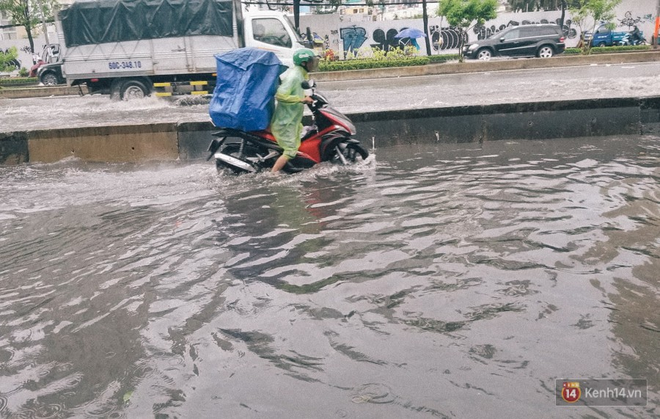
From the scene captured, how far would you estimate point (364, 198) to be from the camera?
612 cm

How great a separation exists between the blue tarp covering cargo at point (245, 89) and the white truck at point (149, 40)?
34.5 ft

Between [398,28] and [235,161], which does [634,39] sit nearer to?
[398,28]

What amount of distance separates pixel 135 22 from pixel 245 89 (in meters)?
12.0

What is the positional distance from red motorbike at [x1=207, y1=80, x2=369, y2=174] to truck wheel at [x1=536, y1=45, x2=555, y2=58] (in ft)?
74.5

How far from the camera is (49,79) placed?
26.9 meters

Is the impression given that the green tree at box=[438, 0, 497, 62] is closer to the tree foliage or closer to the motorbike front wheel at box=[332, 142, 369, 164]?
the tree foliage

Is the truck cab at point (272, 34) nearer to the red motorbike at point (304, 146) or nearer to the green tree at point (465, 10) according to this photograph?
the red motorbike at point (304, 146)

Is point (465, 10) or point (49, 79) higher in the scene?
point (465, 10)

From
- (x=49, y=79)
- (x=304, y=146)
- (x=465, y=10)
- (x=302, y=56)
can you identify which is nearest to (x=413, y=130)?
(x=304, y=146)

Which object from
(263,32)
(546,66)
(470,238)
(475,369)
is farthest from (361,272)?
(546,66)

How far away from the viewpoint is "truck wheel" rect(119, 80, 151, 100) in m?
17.5

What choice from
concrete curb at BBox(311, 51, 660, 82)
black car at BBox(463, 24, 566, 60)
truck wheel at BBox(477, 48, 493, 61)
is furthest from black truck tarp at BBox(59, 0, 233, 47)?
black car at BBox(463, 24, 566, 60)

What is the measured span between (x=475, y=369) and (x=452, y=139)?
6.60 meters

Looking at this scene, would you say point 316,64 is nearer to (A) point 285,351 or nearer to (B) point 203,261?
(B) point 203,261
